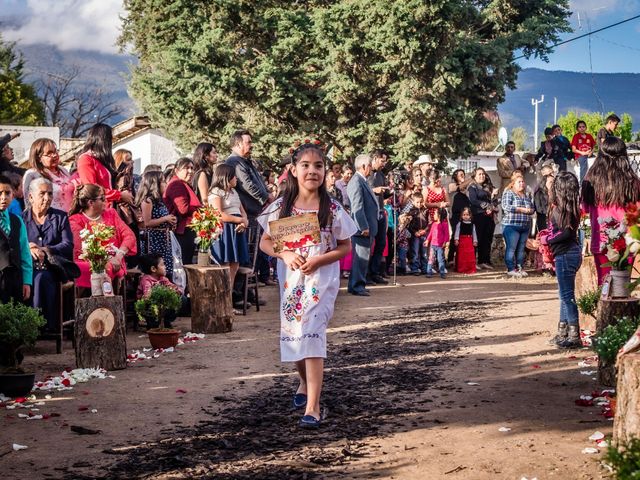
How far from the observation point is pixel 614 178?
9.89m

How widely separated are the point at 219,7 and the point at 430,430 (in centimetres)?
2416

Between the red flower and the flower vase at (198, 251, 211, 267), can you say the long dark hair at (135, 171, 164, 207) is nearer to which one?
the flower vase at (198, 251, 211, 267)

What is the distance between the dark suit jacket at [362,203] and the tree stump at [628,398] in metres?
10.2

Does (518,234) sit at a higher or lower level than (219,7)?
lower

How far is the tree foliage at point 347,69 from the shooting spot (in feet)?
83.7

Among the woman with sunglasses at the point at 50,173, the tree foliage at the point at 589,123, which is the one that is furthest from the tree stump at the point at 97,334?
the tree foliage at the point at 589,123

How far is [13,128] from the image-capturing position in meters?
46.2

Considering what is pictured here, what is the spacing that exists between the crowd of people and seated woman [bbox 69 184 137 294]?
16 mm

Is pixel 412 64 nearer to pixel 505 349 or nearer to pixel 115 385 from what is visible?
pixel 505 349

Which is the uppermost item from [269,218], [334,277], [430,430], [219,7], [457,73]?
[219,7]

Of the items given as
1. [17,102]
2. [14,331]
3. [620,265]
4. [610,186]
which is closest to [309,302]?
[14,331]

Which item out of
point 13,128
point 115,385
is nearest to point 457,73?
point 115,385

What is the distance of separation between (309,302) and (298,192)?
3.00ft

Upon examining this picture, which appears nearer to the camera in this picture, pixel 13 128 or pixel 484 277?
pixel 484 277
